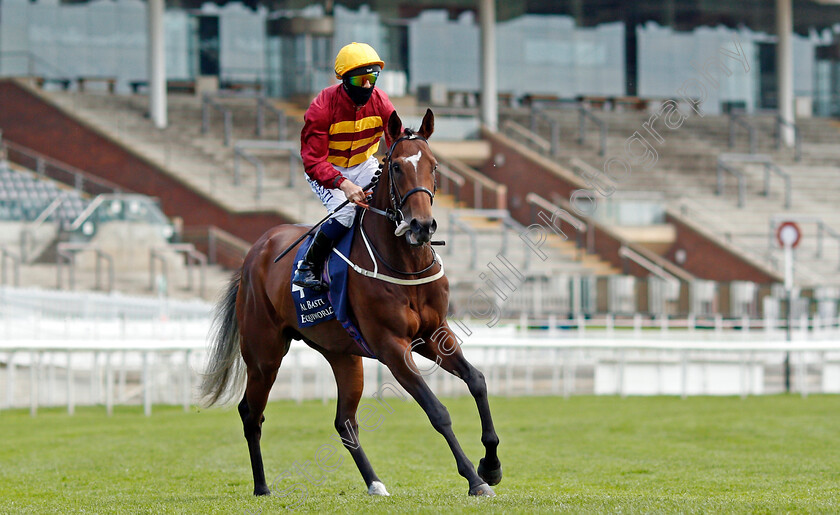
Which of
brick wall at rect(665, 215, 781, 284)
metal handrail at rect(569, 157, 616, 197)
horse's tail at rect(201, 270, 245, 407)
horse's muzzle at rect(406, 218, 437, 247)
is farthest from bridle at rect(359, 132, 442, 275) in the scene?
metal handrail at rect(569, 157, 616, 197)

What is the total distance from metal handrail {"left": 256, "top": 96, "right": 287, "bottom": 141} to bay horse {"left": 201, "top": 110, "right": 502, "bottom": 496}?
22.3 meters

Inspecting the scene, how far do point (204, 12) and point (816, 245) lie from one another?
1781cm

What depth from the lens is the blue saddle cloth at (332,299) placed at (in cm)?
616

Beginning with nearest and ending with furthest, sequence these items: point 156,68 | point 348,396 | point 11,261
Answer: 1. point 348,396
2. point 11,261
3. point 156,68

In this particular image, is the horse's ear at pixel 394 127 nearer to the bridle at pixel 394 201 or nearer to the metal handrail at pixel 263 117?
the bridle at pixel 394 201

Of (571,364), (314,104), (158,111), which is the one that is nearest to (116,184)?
(158,111)

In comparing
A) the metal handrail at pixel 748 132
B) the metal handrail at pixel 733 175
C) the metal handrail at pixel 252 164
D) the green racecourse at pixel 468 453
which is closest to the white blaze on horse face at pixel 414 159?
the green racecourse at pixel 468 453

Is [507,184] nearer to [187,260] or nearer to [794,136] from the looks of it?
[794,136]

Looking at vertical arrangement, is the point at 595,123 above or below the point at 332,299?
above

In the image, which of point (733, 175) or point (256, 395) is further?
point (733, 175)

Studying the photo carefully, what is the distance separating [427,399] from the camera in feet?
18.6

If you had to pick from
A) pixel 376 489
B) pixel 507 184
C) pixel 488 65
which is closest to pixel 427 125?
pixel 376 489

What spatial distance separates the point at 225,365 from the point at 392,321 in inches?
77.3

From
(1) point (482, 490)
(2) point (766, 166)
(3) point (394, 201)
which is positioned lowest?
(1) point (482, 490)
